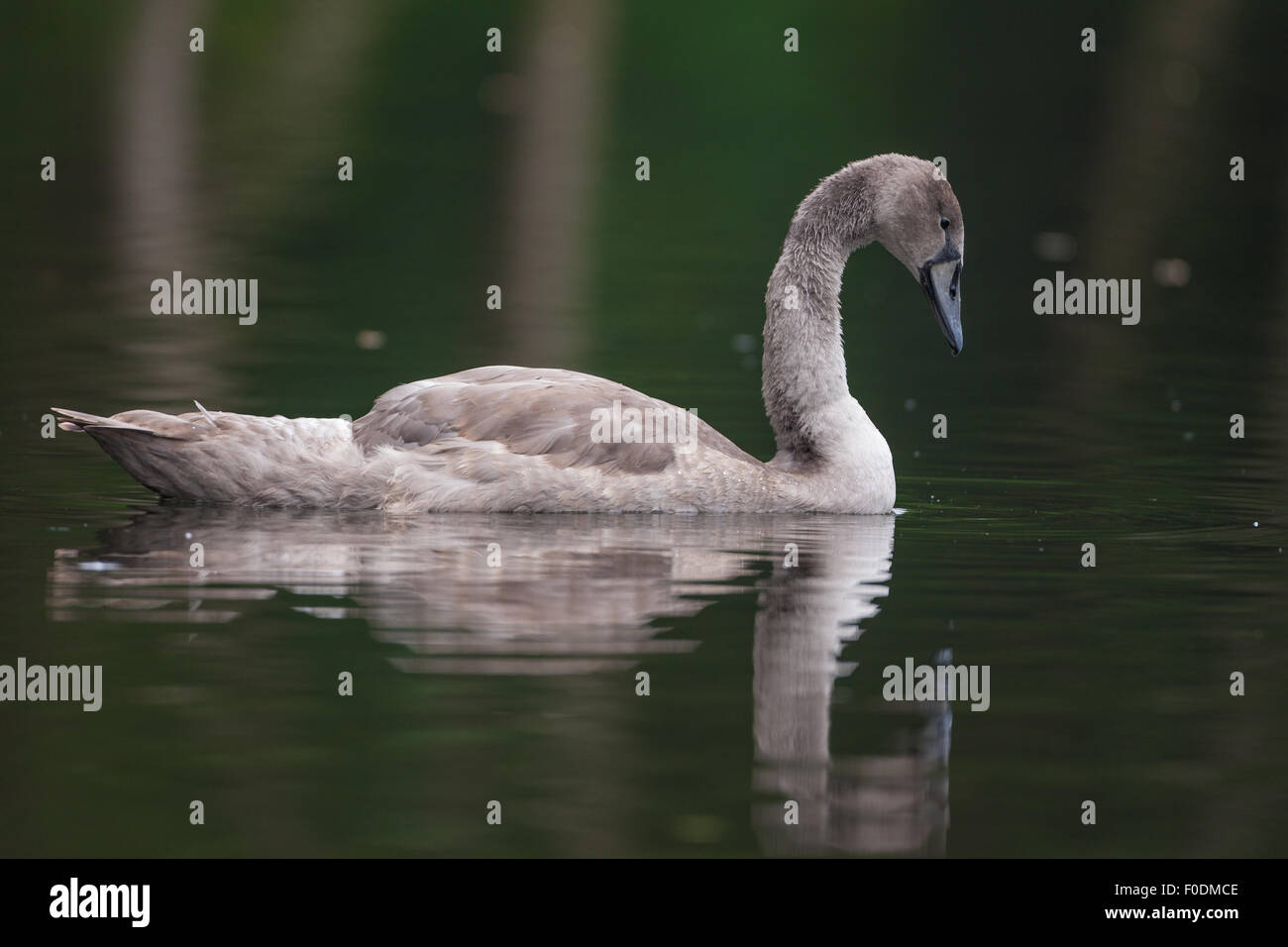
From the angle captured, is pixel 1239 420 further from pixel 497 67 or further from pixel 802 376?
pixel 497 67

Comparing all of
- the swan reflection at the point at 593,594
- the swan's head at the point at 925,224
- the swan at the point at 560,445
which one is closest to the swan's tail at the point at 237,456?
the swan at the point at 560,445

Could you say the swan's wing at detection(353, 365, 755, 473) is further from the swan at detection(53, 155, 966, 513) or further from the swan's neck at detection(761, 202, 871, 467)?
the swan's neck at detection(761, 202, 871, 467)

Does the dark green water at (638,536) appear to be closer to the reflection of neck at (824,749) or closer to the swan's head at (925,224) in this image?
the reflection of neck at (824,749)

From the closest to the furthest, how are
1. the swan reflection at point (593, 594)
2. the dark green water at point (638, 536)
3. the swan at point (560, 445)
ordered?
the dark green water at point (638, 536) → the swan reflection at point (593, 594) → the swan at point (560, 445)

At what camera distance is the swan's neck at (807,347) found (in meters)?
13.9

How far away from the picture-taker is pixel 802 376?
13992 millimetres

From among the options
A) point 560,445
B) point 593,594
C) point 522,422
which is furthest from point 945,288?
point 593,594

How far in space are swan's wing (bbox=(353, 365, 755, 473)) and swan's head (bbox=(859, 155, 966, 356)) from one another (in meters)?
1.94

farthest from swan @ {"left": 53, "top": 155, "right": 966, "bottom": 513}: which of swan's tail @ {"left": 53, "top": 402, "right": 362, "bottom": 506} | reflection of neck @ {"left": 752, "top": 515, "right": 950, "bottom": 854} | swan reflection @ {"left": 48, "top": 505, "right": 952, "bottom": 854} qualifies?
reflection of neck @ {"left": 752, "top": 515, "right": 950, "bottom": 854}

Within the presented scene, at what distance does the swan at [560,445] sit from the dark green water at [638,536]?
0.25 metres

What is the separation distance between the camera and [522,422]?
13.1 m

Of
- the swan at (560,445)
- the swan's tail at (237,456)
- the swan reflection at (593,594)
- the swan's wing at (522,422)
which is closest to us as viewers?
the swan reflection at (593,594)

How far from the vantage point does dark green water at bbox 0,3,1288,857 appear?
7953 millimetres
